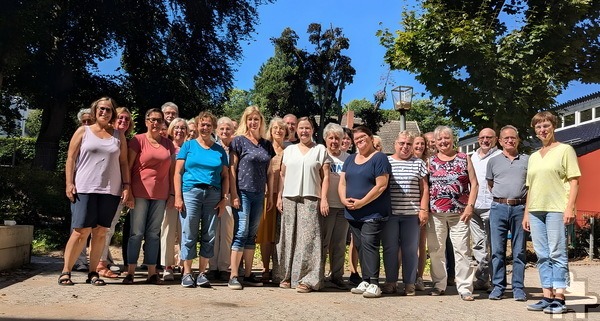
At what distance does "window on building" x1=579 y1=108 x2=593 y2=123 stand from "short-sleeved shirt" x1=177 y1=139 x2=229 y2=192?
26.5 meters

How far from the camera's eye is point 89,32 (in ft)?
63.0

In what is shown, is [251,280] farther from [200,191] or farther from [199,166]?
[199,166]

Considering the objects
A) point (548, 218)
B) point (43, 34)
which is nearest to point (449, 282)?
point (548, 218)

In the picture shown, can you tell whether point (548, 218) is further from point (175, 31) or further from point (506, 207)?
point (175, 31)

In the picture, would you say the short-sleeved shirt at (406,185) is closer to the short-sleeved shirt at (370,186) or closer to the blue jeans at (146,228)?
the short-sleeved shirt at (370,186)

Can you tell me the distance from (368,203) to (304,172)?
2.69 feet

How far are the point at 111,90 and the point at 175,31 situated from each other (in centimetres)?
319

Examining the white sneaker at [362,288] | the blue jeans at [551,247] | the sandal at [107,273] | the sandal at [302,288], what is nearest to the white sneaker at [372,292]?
the white sneaker at [362,288]

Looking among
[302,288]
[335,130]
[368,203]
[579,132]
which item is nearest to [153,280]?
[302,288]

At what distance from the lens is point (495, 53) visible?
13594mm

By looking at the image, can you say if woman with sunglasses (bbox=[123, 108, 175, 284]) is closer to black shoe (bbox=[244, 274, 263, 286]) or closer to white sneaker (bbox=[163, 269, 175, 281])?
white sneaker (bbox=[163, 269, 175, 281])

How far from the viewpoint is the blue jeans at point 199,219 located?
6.70 metres

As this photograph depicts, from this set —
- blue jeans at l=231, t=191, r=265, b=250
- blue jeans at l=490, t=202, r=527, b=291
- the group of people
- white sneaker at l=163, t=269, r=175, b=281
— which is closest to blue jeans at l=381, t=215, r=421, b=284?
the group of people

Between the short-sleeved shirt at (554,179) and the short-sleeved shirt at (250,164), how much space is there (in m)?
2.97
